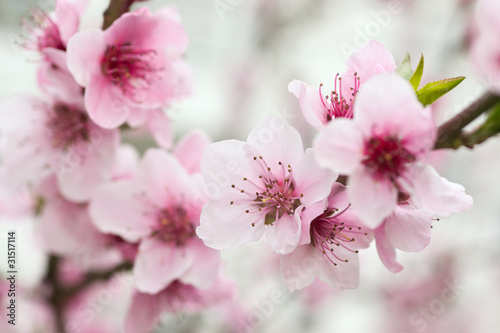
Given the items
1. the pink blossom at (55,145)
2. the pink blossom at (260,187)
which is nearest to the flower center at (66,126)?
the pink blossom at (55,145)

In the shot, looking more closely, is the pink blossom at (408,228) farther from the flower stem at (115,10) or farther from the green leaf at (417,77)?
the flower stem at (115,10)

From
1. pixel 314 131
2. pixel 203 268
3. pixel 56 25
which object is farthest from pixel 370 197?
pixel 314 131

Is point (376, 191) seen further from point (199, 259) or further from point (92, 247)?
point (92, 247)

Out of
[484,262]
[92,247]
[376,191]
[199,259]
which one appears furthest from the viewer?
[484,262]

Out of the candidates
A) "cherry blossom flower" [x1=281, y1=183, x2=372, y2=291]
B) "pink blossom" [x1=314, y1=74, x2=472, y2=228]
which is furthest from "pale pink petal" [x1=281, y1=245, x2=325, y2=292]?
"pink blossom" [x1=314, y1=74, x2=472, y2=228]

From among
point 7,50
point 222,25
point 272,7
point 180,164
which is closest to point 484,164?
point 272,7

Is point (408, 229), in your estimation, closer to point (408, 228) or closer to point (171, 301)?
point (408, 228)
